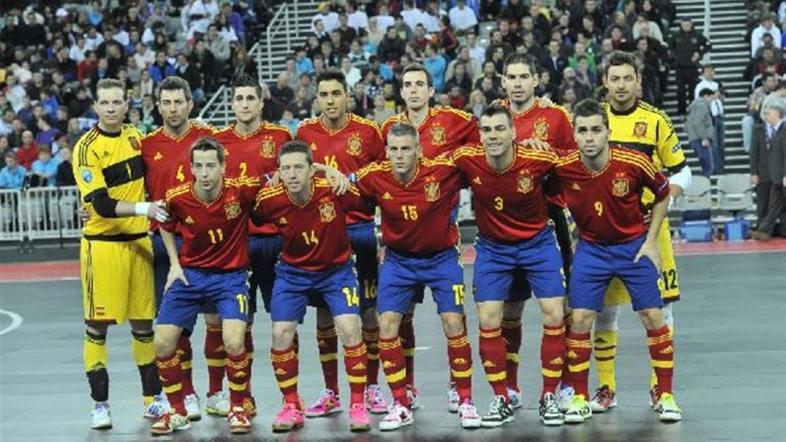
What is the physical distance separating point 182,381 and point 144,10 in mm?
22685

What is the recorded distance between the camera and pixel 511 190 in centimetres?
1168

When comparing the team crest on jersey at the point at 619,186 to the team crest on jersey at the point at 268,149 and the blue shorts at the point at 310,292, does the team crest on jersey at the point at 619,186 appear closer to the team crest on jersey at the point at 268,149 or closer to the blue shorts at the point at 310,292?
the blue shorts at the point at 310,292

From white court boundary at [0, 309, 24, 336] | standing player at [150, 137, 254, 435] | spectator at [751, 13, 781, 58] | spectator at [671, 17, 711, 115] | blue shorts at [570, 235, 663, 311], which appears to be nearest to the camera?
blue shorts at [570, 235, 663, 311]

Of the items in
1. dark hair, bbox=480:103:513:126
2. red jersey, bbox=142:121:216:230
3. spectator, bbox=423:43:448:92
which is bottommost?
red jersey, bbox=142:121:216:230

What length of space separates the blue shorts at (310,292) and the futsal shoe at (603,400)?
193 cm

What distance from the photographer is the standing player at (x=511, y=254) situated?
11672mm

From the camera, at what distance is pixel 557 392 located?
40.5 ft

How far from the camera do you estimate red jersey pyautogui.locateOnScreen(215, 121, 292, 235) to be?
1249 centimetres

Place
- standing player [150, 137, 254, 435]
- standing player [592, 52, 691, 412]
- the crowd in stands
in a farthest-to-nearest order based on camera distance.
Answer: the crowd in stands < standing player [592, 52, 691, 412] < standing player [150, 137, 254, 435]

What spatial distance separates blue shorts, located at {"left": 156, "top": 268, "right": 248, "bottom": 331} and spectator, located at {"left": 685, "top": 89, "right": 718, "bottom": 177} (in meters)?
16.7

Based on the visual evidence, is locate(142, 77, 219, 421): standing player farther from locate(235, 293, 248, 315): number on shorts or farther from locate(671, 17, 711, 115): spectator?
locate(671, 17, 711, 115): spectator

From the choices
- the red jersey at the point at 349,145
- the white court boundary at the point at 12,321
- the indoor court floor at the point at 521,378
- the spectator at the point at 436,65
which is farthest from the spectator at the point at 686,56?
the red jersey at the point at 349,145

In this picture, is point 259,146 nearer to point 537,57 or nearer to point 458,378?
point 458,378

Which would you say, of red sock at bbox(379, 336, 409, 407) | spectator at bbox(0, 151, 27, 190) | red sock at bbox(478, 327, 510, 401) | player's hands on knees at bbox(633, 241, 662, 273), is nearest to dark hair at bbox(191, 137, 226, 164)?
red sock at bbox(379, 336, 409, 407)
